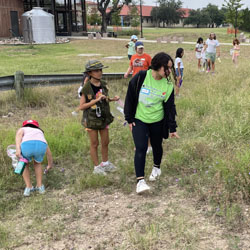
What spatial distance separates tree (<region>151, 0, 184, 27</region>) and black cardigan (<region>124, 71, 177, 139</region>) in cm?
9880

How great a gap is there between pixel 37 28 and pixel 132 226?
33.7 metres

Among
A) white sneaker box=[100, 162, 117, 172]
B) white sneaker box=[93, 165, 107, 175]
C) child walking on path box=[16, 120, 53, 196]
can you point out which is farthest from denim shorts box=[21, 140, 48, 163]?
white sneaker box=[100, 162, 117, 172]

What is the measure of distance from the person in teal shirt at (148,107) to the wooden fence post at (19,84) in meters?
4.19

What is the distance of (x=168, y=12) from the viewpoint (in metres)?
96.2

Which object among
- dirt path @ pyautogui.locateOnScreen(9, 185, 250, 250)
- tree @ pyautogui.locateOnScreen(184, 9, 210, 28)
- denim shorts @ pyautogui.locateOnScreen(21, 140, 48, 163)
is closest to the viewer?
dirt path @ pyautogui.locateOnScreen(9, 185, 250, 250)

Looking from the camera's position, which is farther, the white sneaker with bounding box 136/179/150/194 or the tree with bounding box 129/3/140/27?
the tree with bounding box 129/3/140/27

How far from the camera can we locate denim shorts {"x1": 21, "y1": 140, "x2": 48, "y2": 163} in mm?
3682

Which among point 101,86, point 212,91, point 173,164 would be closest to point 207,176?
point 173,164

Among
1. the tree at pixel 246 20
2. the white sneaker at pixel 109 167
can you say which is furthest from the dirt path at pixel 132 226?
the tree at pixel 246 20

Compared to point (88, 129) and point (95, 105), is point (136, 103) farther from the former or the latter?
point (88, 129)

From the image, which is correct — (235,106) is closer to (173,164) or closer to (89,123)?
(173,164)

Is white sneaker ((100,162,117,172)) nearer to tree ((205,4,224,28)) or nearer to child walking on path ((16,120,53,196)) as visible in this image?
child walking on path ((16,120,53,196))

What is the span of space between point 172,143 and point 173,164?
3.19ft

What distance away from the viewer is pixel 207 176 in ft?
12.5
